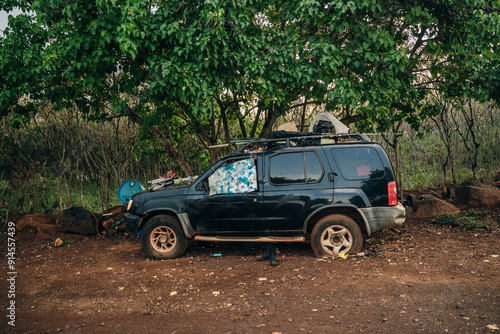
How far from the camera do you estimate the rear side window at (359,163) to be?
21.2ft

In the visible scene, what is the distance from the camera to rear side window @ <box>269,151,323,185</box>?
6617 mm

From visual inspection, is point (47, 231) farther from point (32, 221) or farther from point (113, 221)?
point (113, 221)

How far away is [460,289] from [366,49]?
14.1 feet

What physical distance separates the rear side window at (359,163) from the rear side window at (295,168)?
1.14ft

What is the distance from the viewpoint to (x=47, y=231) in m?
9.12

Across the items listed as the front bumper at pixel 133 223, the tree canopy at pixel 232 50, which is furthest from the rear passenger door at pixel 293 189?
the front bumper at pixel 133 223

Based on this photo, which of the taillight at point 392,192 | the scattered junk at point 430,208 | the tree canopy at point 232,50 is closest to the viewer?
the taillight at point 392,192

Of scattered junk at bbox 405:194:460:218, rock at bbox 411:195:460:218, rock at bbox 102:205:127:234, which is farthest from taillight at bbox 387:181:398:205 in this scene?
rock at bbox 102:205:127:234

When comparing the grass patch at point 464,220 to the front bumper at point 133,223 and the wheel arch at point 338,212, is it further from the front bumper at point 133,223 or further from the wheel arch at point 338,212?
the front bumper at point 133,223

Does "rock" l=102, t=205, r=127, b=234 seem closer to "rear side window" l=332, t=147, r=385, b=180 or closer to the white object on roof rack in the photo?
the white object on roof rack

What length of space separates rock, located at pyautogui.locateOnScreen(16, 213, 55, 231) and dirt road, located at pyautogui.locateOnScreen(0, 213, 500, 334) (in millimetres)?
1827

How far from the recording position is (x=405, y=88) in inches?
319

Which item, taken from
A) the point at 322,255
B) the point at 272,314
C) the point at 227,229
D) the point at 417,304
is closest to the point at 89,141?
the point at 227,229

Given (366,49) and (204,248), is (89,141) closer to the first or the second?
(204,248)
